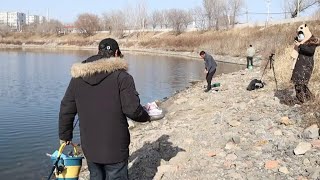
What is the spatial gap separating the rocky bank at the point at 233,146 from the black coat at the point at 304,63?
0.63 meters

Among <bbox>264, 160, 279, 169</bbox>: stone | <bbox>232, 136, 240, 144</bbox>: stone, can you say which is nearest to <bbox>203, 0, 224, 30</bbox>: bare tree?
<bbox>232, 136, 240, 144</bbox>: stone

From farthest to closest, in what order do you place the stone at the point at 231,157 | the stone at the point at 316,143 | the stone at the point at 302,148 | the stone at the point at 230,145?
the stone at the point at 230,145 < the stone at the point at 231,157 < the stone at the point at 316,143 < the stone at the point at 302,148

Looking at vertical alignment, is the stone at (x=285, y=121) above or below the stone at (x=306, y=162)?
above

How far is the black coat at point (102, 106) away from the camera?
14.2 ft

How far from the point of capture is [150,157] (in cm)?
738

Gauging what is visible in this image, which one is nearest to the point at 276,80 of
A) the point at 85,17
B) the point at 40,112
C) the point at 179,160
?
the point at 179,160

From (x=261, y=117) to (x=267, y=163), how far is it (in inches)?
110

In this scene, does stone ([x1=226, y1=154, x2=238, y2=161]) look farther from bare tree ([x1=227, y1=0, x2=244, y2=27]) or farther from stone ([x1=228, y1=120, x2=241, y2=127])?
bare tree ([x1=227, y1=0, x2=244, y2=27])

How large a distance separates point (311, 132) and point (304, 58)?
2.38m

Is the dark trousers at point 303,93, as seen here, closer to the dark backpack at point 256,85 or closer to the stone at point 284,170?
the stone at point 284,170

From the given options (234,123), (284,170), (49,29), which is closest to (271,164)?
(284,170)

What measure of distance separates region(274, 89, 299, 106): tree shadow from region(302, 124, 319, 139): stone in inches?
89.7

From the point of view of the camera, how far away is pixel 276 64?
14.9 metres

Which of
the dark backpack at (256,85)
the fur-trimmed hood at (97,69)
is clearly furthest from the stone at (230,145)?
the dark backpack at (256,85)
